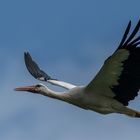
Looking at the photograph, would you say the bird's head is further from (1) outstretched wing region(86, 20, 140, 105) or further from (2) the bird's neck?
(1) outstretched wing region(86, 20, 140, 105)

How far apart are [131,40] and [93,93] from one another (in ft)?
6.75

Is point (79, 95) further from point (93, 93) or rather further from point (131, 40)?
point (131, 40)

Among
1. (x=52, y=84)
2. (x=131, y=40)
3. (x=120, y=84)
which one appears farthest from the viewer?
(x=52, y=84)

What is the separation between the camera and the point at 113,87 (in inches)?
869

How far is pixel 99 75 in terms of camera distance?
21.5 metres

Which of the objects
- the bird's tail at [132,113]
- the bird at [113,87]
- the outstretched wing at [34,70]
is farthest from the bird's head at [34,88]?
the bird's tail at [132,113]

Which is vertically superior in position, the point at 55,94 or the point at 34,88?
the point at 34,88

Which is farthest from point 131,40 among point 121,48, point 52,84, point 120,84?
point 52,84

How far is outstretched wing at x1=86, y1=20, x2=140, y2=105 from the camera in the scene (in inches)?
A: 815

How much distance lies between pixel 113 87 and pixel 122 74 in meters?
0.66

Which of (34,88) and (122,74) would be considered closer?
(122,74)

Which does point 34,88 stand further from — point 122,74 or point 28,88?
point 122,74

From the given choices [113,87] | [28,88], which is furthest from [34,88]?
[113,87]

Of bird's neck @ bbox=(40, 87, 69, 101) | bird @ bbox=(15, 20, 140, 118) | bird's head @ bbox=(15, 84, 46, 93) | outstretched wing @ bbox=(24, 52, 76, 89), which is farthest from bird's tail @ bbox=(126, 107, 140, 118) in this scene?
outstretched wing @ bbox=(24, 52, 76, 89)
